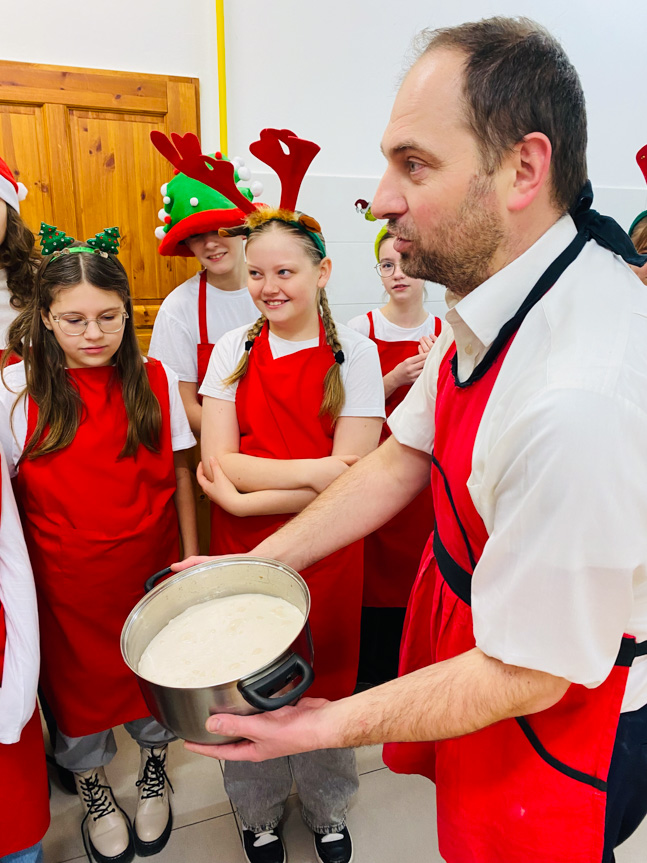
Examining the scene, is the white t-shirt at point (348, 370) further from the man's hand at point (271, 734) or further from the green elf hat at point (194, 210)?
the man's hand at point (271, 734)

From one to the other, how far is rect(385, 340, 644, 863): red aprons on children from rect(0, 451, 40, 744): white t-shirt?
768 millimetres

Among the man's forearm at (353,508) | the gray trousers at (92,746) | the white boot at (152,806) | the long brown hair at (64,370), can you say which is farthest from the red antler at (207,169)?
the white boot at (152,806)

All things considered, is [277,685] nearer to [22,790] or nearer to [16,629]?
[16,629]

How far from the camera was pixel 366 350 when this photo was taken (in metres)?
1.58

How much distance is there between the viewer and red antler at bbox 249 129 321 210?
147 cm

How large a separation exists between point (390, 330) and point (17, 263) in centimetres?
112

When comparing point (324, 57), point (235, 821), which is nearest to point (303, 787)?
point (235, 821)

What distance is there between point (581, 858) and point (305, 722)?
16.1 inches

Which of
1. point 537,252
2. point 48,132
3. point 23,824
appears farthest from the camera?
point 48,132

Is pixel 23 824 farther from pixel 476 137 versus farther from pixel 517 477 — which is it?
pixel 476 137

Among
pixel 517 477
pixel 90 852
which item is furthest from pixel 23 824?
pixel 517 477

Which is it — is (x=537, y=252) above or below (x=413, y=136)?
below

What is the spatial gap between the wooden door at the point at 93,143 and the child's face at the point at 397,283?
4.27 ft

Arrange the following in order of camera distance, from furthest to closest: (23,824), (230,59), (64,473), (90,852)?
(230,59)
(90,852)
(64,473)
(23,824)
